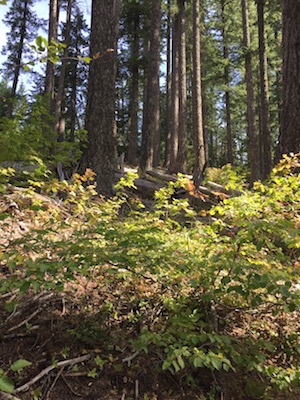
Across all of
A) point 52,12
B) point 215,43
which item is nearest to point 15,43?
point 52,12

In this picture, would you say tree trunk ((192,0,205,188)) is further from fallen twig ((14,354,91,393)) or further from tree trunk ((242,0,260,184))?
fallen twig ((14,354,91,393))

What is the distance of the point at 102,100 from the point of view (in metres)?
6.57

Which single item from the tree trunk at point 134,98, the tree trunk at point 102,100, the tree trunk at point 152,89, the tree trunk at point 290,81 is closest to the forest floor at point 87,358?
the tree trunk at point 290,81

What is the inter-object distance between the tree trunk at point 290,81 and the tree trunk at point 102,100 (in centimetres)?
324

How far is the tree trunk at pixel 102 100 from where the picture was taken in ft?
21.0

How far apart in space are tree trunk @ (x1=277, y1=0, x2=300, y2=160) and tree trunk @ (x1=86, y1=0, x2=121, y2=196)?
10.6ft

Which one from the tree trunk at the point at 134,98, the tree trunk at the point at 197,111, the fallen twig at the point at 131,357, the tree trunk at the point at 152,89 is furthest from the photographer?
the tree trunk at the point at 134,98

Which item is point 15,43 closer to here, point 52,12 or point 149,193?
point 52,12

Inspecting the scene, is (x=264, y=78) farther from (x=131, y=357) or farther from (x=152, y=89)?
(x=131, y=357)

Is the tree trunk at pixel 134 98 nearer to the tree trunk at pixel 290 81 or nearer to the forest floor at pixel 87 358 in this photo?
the tree trunk at pixel 290 81

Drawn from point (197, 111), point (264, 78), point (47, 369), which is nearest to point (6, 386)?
point (47, 369)

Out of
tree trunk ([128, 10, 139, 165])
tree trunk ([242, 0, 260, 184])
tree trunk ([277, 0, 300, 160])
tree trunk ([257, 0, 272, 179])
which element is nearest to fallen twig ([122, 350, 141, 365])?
tree trunk ([277, 0, 300, 160])

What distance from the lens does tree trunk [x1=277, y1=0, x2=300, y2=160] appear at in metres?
4.79

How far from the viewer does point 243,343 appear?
275 cm
